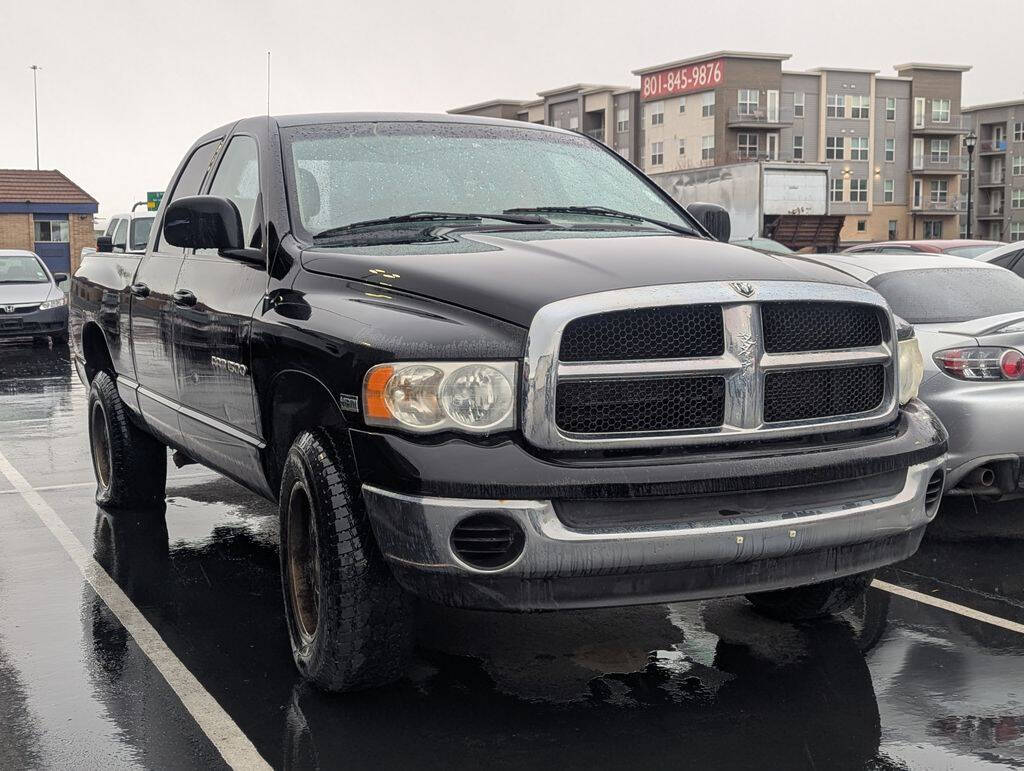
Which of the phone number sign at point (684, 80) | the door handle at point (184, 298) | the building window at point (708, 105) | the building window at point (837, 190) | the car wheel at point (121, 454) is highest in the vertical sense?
the phone number sign at point (684, 80)

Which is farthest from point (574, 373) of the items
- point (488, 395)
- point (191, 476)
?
point (191, 476)

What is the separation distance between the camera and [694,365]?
3842mm

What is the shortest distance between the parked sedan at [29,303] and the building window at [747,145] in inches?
2897

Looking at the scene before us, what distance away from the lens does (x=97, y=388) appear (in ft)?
24.5

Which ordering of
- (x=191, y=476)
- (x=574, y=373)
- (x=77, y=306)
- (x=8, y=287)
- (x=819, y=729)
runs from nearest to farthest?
(x=574, y=373) → (x=819, y=729) → (x=77, y=306) → (x=191, y=476) → (x=8, y=287)

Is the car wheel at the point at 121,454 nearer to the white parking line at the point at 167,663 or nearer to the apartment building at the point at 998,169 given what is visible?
the white parking line at the point at 167,663

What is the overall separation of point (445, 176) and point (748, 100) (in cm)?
8851

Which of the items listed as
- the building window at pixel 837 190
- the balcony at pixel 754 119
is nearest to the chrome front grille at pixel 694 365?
the balcony at pixel 754 119

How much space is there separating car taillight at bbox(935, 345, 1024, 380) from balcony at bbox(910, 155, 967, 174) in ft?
316

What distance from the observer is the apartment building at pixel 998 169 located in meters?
113

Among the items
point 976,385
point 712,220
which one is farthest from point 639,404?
point 976,385

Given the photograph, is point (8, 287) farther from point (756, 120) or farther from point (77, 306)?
point (756, 120)

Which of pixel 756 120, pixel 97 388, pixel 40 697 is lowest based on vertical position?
pixel 40 697

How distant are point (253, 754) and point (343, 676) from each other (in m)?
0.41
